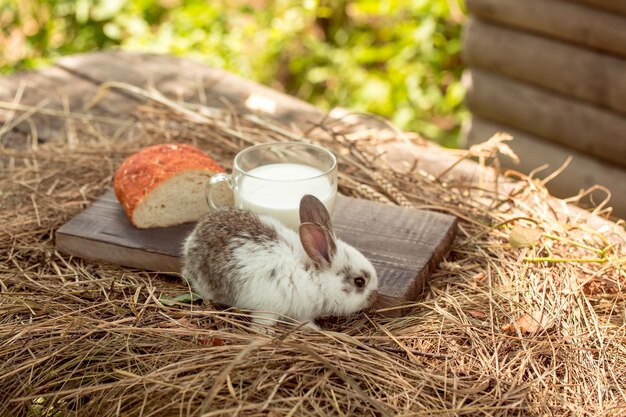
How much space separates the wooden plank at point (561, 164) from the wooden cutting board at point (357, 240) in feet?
6.42

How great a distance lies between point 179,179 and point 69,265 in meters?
0.57

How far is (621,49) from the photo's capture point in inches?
188

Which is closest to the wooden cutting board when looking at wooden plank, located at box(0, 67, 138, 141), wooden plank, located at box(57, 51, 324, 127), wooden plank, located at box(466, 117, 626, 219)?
wooden plank, located at box(0, 67, 138, 141)

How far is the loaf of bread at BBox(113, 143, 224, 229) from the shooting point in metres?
3.17

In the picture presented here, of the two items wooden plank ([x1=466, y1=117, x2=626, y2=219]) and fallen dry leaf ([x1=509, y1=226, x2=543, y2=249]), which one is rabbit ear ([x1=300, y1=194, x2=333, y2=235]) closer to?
fallen dry leaf ([x1=509, y1=226, x2=543, y2=249])

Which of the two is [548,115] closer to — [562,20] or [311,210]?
[562,20]

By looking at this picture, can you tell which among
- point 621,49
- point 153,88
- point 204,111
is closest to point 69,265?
point 204,111

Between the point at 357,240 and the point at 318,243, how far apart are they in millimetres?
528

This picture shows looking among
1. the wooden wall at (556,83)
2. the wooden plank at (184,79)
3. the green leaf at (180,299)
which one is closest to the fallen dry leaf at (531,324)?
the green leaf at (180,299)

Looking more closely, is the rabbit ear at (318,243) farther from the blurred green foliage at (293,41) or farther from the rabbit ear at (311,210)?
the blurred green foliage at (293,41)

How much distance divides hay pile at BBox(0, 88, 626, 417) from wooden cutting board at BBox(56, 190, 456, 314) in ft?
0.26

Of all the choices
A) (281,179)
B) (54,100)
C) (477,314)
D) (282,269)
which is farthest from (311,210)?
(54,100)

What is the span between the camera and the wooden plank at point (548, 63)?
4922mm

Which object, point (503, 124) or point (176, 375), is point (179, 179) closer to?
point (176, 375)
